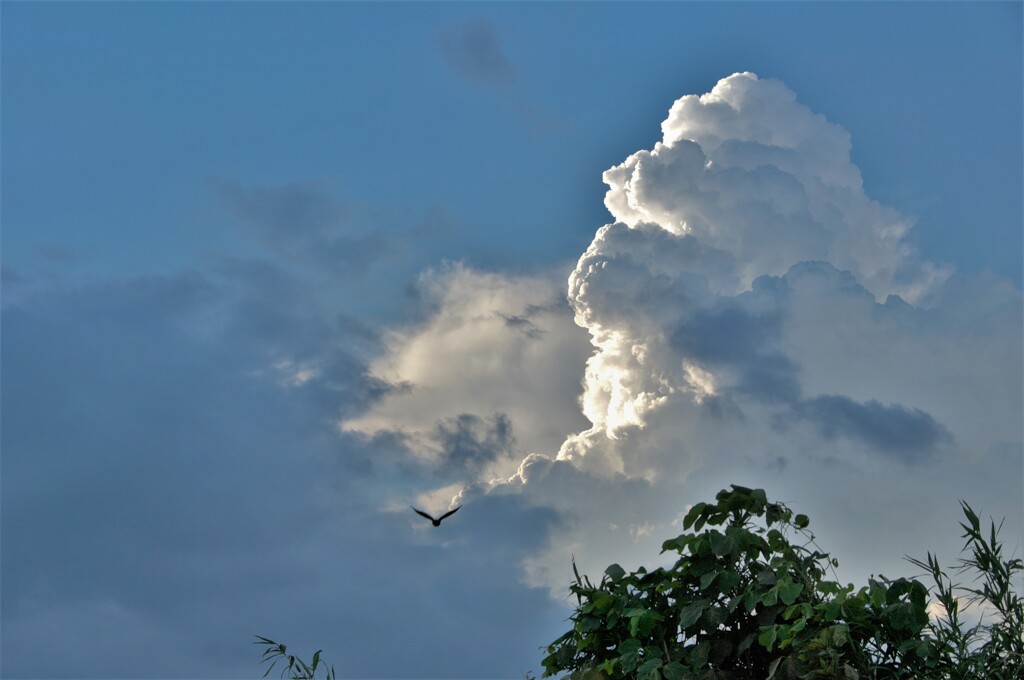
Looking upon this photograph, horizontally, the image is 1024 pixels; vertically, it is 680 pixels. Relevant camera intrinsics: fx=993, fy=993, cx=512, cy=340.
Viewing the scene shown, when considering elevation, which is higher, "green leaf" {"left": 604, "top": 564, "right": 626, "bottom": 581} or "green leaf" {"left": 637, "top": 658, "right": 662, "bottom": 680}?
"green leaf" {"left": 604, "top": 564, "right": 626, "bottom": 581}

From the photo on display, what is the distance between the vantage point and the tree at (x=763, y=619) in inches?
286

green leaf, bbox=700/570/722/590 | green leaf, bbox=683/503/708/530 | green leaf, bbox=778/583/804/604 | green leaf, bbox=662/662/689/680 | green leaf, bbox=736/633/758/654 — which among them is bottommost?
green leaf, bbox=662/662/689/680

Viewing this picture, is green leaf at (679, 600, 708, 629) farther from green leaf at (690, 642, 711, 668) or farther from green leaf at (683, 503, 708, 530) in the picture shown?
green leaf at (683, 503, 708, 530)

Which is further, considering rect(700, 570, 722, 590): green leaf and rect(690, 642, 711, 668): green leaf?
rect(700, 570, 722, 590): green leaf

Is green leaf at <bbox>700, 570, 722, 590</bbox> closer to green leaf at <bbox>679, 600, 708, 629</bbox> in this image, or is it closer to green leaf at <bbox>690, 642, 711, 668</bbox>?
green leaf at <bbox>679, 600, 708, 629</bbox>

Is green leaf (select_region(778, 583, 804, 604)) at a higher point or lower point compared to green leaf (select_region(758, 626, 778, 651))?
higher

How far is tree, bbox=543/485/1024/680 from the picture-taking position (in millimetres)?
7266

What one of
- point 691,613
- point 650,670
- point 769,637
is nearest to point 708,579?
point 691,613

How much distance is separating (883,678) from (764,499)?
5.92 ft

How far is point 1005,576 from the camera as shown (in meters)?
7.18

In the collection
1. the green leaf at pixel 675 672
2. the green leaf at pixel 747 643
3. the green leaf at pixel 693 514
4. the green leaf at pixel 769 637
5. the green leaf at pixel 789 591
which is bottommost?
the green leaf at pixel 675 672

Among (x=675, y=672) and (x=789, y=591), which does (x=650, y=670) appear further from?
(x=789, y=591)

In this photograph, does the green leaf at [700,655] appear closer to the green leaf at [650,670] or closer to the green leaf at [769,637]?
the green leaf at [650,670]

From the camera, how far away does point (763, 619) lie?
8.19m
